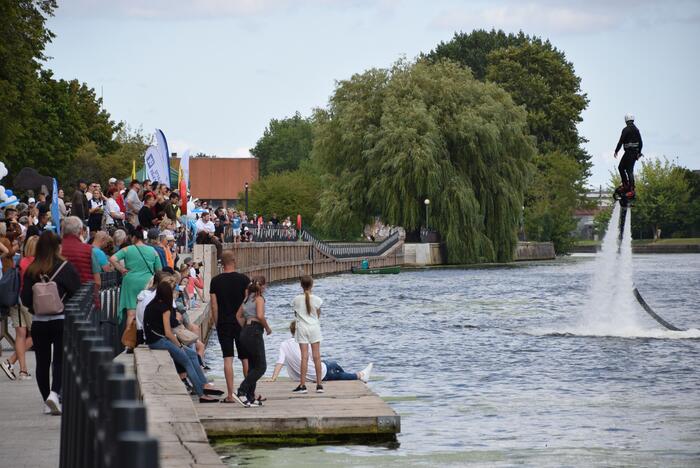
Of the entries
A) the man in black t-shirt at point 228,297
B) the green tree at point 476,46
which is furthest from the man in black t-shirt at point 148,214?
the green tree at point 476,46

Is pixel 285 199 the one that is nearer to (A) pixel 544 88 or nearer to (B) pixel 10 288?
(A) pixel 544 88

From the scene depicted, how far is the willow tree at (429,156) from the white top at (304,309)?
189 ft

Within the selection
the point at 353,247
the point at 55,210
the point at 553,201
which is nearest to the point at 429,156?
the point at 353,247

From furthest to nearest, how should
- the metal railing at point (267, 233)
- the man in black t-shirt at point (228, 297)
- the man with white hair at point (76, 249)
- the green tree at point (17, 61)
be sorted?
the metal railing at point (267, 233)
the green tree at point (17, 61)
the man in black t-shirt at point (228, 297)
the man with white hair at point (76, 249)

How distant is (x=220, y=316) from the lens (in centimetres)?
1572

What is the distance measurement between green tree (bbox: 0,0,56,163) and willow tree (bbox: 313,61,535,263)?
81.6 ft

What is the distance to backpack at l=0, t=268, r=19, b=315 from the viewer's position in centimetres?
1745

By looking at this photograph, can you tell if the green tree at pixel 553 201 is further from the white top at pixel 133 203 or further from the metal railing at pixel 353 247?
the white top at pixel 133 203

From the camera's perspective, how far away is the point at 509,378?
2872 centimetres

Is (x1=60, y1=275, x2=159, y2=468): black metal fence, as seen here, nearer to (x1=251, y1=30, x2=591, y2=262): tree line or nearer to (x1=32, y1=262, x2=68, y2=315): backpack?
(x1=32, y1=262, x2=68, y2=315): backpack

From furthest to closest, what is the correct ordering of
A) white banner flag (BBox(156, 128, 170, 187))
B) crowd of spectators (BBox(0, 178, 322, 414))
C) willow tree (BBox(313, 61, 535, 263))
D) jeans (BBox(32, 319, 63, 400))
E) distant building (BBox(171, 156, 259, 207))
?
distant building (BBox(171, 156, 259, 207))
willow tree (BBox(313, 61, 535, 263))
white banner flag (BBox(156, 128, 170, 187))
crowd of spectators (BBox(0, 178, 322, 414))
jeans (BBox(32, 319, 63, 400))

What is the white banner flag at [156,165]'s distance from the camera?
32.1 meters

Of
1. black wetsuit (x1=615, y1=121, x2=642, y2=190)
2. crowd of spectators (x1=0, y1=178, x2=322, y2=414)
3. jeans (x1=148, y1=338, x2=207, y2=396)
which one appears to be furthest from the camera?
black wetsuit (x1=615, y1=121, x2=642, y2=190)

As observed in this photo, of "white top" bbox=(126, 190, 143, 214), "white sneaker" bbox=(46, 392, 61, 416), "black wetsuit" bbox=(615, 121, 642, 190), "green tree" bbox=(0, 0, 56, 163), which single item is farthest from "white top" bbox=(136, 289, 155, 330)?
"green tree" bbox=(0, 0, 56, 163)
